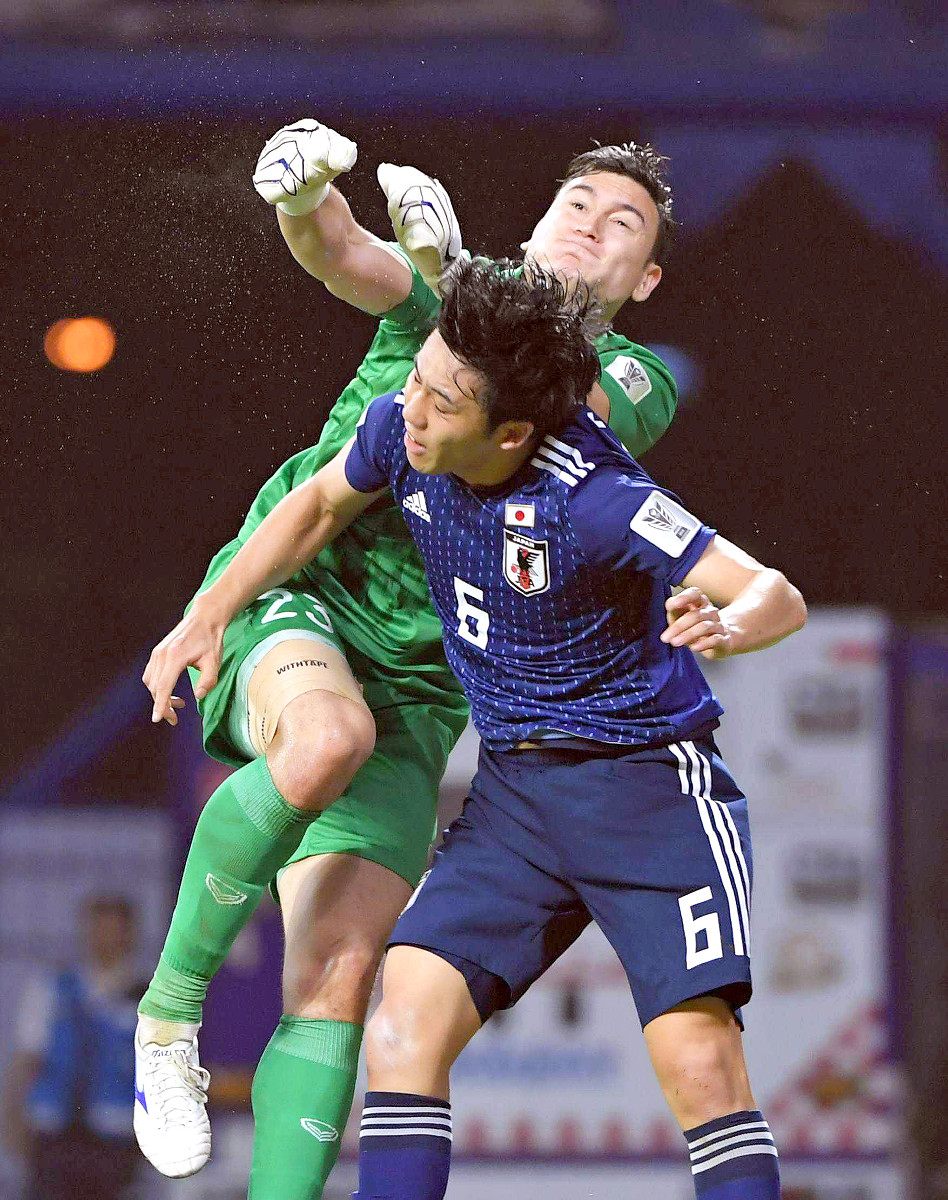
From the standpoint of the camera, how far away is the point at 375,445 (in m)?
2.18

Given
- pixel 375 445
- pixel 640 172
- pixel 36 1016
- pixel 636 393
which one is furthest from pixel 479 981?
pixel 36 1016

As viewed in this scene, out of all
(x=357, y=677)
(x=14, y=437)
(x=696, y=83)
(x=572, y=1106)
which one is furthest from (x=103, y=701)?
(x=357, y=677)

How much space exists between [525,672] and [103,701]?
3.46 meters

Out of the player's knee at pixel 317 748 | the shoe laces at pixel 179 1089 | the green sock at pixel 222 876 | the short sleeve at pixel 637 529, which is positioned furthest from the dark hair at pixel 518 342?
the shoe laces at pixel 179 1089

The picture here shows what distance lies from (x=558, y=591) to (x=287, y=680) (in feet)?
1.21

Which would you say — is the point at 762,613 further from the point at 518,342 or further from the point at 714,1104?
the point at 714,1104

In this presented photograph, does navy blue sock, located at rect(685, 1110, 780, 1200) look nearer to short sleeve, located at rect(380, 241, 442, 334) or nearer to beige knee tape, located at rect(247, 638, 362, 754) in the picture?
beige knee tape, located at rect(247, 638, 362, 754)

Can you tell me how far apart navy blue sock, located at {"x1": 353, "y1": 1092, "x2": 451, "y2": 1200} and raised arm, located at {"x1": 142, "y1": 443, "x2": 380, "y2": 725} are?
21.3 inches

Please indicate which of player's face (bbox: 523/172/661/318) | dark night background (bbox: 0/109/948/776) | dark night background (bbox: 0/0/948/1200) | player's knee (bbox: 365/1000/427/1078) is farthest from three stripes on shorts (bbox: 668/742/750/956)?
dark night background (bbox: 0/109/948/776)

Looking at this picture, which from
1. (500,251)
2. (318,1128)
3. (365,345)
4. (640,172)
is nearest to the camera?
(318,1128)

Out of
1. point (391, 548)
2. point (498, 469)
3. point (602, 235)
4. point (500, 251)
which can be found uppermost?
point (500, 251)

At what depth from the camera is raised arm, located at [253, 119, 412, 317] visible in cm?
219

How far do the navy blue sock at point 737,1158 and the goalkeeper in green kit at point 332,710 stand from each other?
502mm

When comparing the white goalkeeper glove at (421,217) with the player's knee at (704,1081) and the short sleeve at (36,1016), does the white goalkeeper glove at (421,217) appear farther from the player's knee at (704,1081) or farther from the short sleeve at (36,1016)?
the short sleeve at (36,1016)
